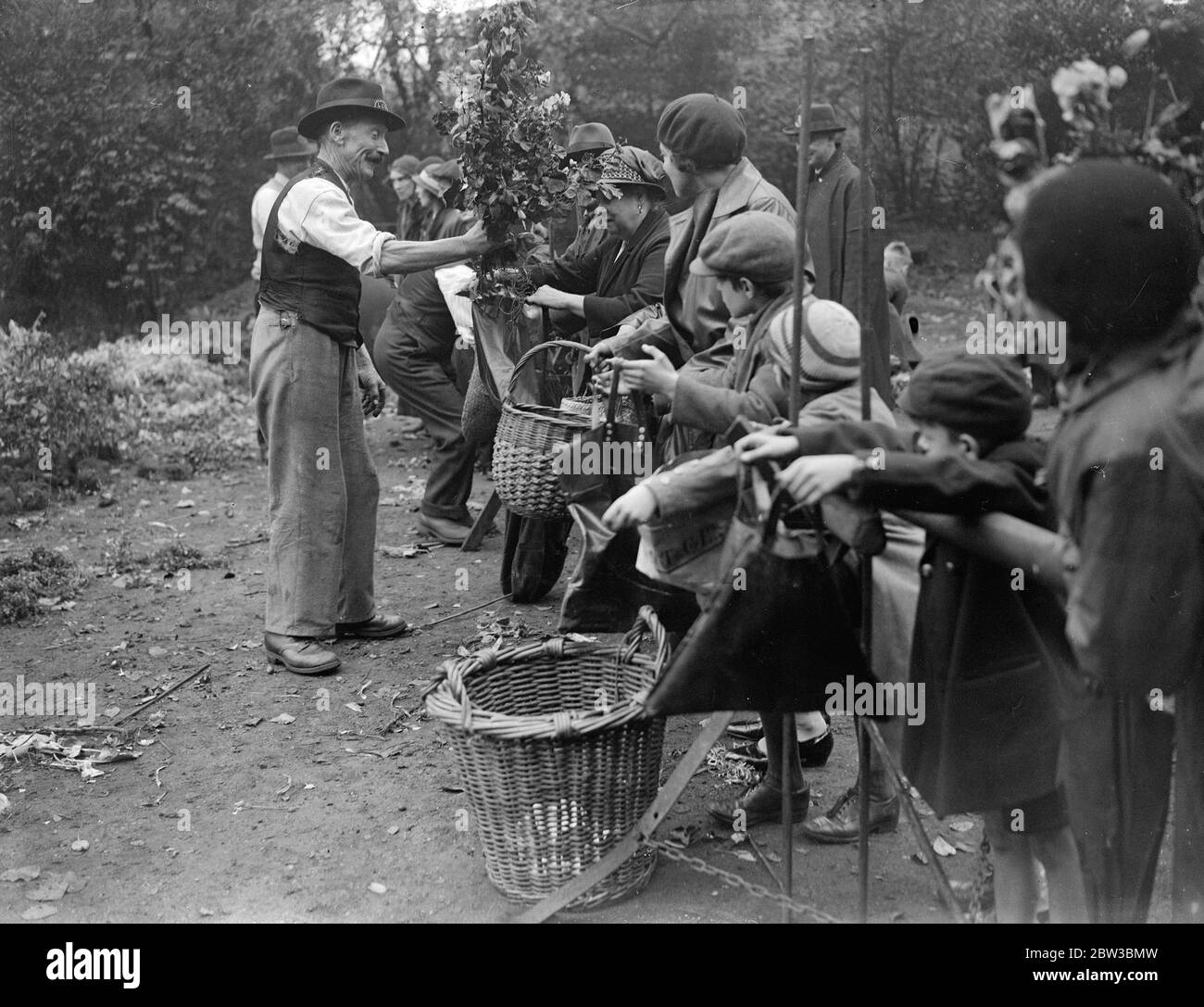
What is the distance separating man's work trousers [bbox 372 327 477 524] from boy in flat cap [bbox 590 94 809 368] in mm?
3017

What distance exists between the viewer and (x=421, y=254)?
5461 mm

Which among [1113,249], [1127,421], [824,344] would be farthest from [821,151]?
[1127,421]

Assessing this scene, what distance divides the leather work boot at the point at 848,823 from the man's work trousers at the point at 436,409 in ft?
13.4

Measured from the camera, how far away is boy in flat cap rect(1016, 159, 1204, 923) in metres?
2.34

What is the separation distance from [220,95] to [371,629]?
8.96m

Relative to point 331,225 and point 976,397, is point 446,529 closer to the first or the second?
point 331,225

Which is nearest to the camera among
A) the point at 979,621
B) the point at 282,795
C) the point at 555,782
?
the point at 979,621

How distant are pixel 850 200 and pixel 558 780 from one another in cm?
393

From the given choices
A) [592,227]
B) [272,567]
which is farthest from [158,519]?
[592,227]

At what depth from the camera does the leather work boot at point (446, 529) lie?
783 cm

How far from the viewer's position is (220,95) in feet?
43.4

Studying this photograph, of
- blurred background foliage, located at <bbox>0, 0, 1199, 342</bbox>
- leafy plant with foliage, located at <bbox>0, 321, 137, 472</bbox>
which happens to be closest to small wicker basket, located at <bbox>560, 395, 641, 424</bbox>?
leafy plant with foliage, located at <bbox>0, 321, 137, 472</bbox>

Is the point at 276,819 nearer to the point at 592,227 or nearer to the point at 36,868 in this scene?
the point at 36,868

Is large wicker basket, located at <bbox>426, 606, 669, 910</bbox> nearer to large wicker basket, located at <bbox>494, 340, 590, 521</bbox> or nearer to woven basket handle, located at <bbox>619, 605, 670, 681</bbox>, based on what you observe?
woven basket handle, located at <bbox>619, 605, 670, 681</bbox>
